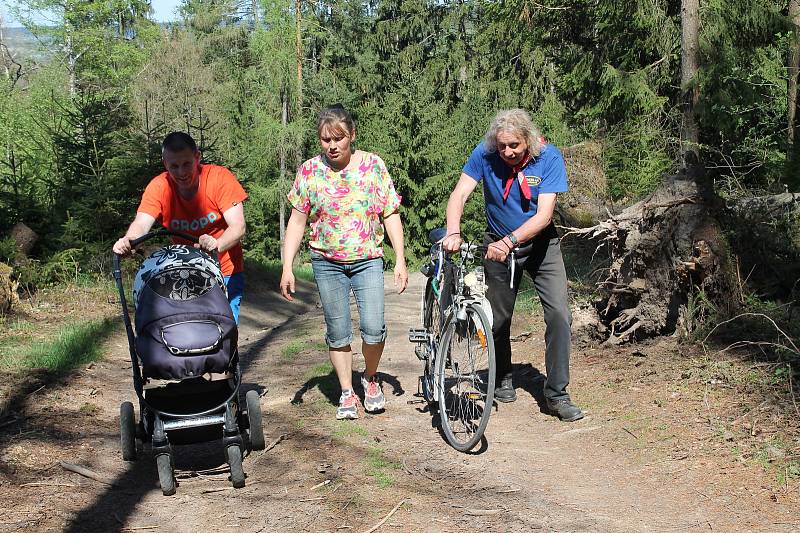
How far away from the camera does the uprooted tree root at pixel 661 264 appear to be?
6.27m

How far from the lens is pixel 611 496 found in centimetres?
407

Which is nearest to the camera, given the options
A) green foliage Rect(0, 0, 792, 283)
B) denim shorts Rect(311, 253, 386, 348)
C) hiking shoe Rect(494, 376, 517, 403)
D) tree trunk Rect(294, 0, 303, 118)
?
denim shorts Rect(311, 253, 386, 348)

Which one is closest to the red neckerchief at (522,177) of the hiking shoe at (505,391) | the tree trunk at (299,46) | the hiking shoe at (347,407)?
the hiking shoe at (505,391)

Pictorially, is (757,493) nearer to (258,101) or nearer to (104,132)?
(104,132)

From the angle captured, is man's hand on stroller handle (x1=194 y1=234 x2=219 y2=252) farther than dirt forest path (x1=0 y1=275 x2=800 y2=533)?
Yes

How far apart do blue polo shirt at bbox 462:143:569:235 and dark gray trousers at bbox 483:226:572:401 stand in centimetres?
17

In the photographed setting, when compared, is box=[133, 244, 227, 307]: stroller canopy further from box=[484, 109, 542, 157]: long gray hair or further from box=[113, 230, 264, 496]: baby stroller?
box=[484, 109, 542, 157]: long gray hair

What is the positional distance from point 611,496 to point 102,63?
51026 mm

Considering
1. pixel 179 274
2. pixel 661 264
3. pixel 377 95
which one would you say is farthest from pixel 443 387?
pixel 377 95

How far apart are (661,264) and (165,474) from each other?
439cm

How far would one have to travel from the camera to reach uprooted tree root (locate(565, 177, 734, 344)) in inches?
247

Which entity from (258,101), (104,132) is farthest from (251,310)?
(258,101)

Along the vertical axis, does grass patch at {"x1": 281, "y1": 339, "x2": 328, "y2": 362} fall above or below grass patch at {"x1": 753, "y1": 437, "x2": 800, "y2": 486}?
below

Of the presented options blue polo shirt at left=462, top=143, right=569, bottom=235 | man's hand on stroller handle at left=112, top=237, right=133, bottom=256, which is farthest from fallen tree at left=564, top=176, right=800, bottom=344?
man's hand on stroller handle at left=112, top=237, right=133, bottom=256
